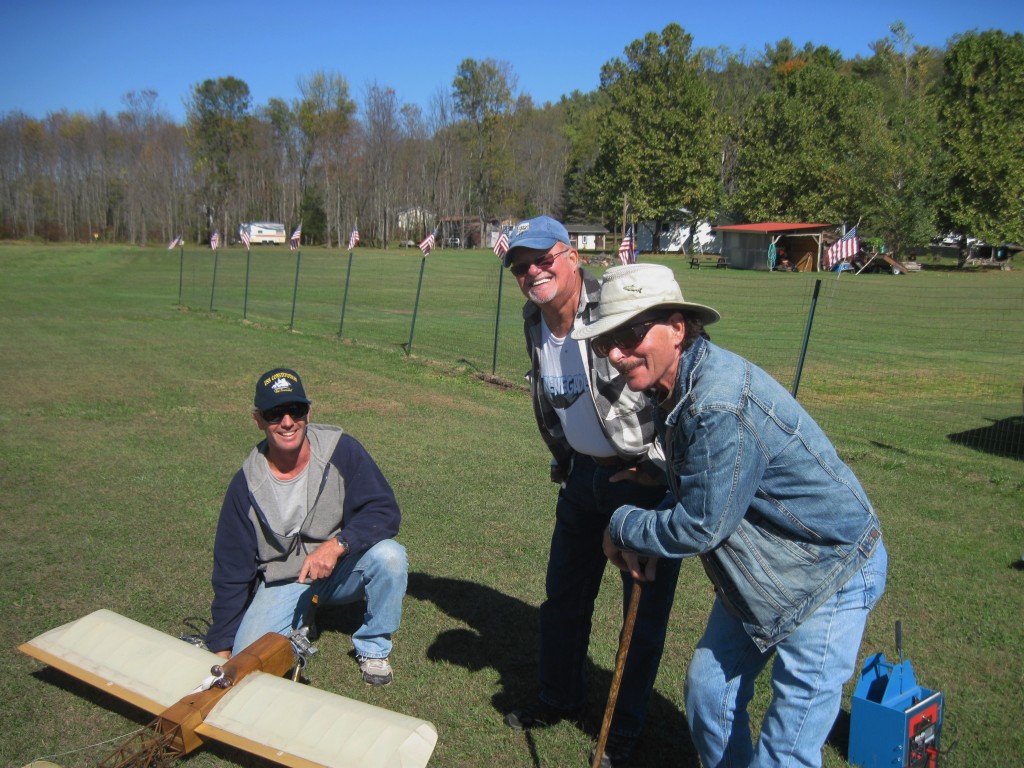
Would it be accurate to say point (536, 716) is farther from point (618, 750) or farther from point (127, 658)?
point (127, 658)

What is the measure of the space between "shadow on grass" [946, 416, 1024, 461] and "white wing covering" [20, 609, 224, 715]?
28.3 feet

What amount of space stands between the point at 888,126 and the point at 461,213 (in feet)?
132

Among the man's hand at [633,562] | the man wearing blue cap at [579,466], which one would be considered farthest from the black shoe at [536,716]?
the man's hand at [633,562]

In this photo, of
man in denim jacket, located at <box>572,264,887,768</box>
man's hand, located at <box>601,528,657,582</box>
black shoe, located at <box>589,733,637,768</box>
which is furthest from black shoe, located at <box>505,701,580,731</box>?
man in denim jacket, located at <box>572,264,887,768</box>

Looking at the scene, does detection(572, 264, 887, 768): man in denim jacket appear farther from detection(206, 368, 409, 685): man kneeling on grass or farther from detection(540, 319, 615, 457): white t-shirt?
detection(206, 368, 409, 685): man kneeling on grass

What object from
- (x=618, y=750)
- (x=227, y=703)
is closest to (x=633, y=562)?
(x=618, y=750)

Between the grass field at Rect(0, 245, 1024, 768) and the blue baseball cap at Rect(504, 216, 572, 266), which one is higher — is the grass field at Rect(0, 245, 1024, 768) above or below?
below

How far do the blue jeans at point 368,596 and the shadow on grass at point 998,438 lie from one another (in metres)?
7.69

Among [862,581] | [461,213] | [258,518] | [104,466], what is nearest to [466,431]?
[104,466]

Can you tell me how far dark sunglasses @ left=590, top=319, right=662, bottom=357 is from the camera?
2297mm

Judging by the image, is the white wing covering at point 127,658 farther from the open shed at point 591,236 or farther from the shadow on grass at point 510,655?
the open shed at point 591,236

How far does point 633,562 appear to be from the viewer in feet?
8.86

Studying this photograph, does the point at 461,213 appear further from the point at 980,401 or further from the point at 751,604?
the point at 751,604

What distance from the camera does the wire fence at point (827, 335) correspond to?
1144cm
